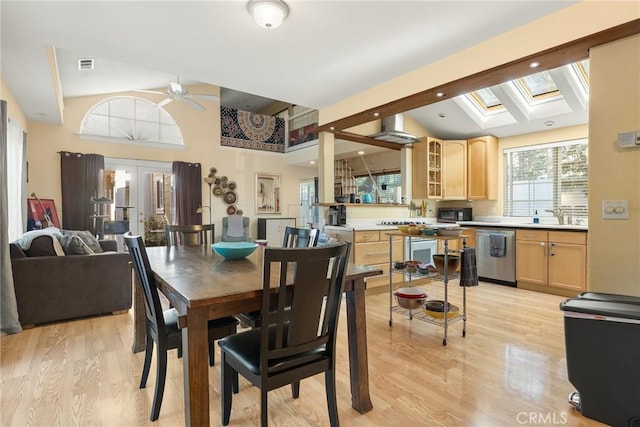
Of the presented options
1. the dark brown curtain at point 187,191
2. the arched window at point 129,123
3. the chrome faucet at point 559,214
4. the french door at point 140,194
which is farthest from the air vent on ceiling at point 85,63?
the chrome faucet at point 559,214

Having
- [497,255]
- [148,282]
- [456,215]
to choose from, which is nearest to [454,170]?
[456,215]

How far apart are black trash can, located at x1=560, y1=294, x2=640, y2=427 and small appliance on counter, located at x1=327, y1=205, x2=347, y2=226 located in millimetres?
2899

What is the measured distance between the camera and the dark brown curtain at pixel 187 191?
656 cm

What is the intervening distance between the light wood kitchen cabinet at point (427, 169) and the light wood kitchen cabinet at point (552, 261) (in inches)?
57.0

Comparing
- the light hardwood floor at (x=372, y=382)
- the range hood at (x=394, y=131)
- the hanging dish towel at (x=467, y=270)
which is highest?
the range hood at (x=394, y=131)

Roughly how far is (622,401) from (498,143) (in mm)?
4582

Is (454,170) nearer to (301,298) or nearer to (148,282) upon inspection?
(301,298)

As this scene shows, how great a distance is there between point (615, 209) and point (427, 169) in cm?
331

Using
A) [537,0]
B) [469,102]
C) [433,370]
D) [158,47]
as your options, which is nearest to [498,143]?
[469,102]

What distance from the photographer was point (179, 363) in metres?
Result: 2.32

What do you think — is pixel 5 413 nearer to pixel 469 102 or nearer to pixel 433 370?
pixel 433 370

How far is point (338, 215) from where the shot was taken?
441 cm

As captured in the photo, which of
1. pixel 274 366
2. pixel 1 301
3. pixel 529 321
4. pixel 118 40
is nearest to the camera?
pixel 274 366

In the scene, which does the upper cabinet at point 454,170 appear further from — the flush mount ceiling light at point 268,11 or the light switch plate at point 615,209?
the flush mount ceiling light at point 268,11
